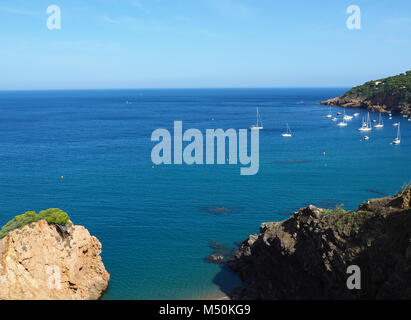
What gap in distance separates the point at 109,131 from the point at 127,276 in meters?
98.8

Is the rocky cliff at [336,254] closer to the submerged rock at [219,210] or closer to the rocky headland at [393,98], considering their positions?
the submerged rock at [219,210]

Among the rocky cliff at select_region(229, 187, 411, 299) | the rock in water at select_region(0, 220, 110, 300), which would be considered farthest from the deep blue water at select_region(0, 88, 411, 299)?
the rocky cliff at select_region(229, 187, 411, 299)

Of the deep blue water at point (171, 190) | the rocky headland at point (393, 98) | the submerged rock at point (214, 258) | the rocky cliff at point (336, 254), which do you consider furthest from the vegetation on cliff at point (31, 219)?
the rocky headland at point (393, 98)

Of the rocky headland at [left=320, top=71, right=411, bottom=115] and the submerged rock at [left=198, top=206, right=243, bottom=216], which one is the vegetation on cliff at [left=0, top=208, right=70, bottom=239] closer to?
the submerged rock at [left=198, top=206, right=243, bottom=216]

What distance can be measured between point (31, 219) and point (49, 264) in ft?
13.4

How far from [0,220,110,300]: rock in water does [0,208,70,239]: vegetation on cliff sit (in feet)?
1.47

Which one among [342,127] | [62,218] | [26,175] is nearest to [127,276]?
[62,218]

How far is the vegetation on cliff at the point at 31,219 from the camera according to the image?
30.5 metres

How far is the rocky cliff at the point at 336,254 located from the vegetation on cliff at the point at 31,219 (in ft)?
58.0

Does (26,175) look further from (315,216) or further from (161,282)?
(315,216)

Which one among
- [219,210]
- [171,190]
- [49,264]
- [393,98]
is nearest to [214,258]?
[219,210]

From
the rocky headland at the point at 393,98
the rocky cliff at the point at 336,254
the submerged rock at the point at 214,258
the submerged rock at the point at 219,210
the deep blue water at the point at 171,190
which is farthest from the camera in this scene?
the rocky headland at the point at 393,98

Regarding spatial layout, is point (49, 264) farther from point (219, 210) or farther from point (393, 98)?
point (393, 98)

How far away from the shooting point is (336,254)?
27672mm
